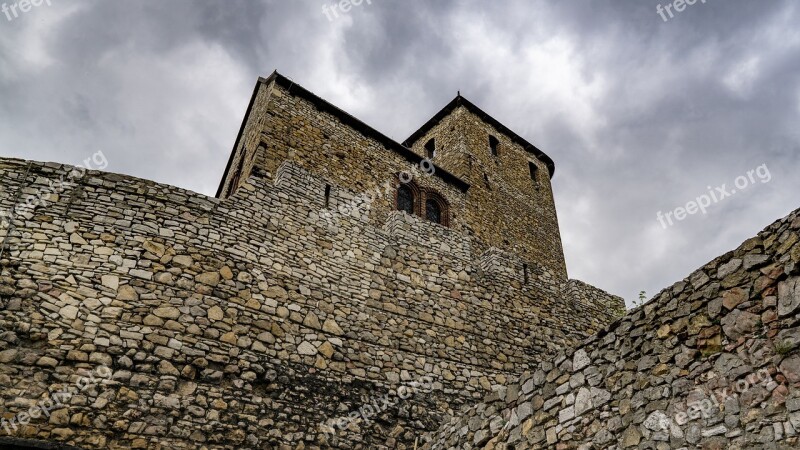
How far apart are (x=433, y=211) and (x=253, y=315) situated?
9.91m

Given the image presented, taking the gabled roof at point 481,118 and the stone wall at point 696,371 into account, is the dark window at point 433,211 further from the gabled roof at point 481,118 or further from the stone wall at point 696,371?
the stone wall at point 696,371

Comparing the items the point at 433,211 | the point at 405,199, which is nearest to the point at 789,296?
the point at 405,199

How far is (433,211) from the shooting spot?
1767 centimetres

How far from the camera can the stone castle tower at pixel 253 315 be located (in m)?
6.99

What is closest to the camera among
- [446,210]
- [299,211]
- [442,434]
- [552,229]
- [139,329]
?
[139,329]

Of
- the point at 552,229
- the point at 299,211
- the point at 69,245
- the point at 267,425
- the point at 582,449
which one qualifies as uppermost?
the point at 552,229

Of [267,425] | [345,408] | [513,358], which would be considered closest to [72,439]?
[267,425]

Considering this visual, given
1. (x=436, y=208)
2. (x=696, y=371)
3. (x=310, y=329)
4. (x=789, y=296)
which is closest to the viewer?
(x=789, y=296)

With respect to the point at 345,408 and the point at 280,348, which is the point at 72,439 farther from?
the point at 345,408

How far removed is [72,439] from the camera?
6445 millimetres

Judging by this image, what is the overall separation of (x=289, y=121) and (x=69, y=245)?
24.9 ft

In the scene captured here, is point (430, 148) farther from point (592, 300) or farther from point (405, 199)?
point (592, 300)

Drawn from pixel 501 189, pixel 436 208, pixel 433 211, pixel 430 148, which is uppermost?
pixel 430 148

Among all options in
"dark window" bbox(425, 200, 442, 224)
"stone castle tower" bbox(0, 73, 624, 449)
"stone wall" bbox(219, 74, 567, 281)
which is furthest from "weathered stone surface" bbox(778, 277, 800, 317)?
"dark window" bbox(425, 200, 442, 224)
